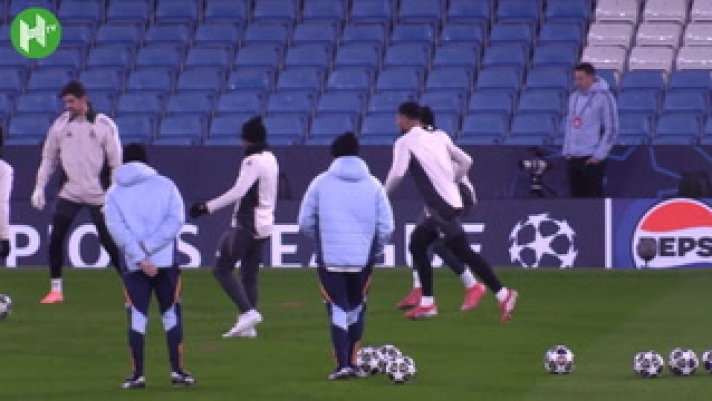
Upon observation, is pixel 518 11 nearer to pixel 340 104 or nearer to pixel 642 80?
pixel 642 80

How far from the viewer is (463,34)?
103 ft

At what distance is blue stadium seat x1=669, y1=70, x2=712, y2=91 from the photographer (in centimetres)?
2942

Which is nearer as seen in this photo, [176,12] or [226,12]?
[226,12]

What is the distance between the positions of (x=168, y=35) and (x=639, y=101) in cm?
784

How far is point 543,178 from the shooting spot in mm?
26672

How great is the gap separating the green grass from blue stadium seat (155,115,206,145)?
437cm

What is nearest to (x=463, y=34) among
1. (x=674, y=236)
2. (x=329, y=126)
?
(x=329, y=126)

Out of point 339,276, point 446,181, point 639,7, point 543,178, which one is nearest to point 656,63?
point 639,7

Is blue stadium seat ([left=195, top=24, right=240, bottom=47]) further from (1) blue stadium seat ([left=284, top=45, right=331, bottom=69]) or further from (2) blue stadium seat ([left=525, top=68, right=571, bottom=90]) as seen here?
(2) blue stadium seat ([left=525, top=68, right=571, bottom=90])

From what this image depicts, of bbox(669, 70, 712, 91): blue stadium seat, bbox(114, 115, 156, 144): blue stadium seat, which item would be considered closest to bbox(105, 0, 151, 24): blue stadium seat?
bbox(114, 115, 156, 144): blue stadium seat

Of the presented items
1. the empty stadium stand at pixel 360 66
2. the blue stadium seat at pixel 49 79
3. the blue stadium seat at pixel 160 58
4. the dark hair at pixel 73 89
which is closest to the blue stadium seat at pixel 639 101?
the empty stadium stand at pixel 360 66

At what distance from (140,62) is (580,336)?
14754 millimetres

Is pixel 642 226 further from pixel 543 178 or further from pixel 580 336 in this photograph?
pixel 580 336

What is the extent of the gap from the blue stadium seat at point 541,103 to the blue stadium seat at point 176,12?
626cm
